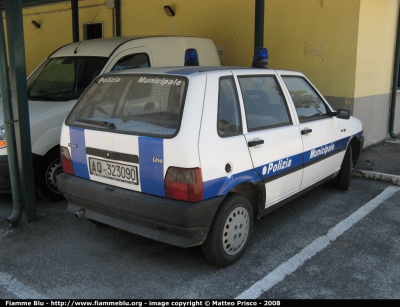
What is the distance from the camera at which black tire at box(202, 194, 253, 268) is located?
349 cm

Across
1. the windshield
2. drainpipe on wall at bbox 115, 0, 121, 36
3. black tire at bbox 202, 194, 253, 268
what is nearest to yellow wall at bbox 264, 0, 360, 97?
the windshield

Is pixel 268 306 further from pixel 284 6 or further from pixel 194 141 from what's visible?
pixel 284 6

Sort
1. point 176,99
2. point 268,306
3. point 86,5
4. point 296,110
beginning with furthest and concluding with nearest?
point 86,5 < point 296,110 < point 176,99 < point 268,306

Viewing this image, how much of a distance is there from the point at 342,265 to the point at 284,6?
17.5 feet

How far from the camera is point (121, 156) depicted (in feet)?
11.5

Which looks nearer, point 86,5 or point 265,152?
point 265,152

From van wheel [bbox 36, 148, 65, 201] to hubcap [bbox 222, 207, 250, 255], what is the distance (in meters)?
2.59

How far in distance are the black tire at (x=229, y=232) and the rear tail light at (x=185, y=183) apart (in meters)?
0.36

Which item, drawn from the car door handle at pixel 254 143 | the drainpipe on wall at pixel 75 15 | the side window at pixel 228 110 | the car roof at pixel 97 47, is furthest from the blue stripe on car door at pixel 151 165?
the drainpipe on wall at pixel 75 15

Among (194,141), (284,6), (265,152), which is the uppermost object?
(284,6)

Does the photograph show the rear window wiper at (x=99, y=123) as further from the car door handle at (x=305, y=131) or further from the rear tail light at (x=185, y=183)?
the car door handle at (x=305, y=131)

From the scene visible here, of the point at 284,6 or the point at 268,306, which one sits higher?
the point at 284,6

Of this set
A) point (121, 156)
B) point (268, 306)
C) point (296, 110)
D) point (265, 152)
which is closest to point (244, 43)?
point (296, 110)

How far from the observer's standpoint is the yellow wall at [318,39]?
7051mm
